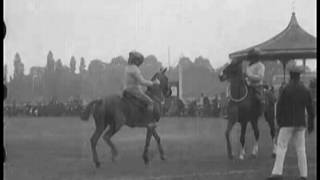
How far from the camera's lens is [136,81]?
790 centimetres

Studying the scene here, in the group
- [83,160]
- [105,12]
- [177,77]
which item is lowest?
[83,160]

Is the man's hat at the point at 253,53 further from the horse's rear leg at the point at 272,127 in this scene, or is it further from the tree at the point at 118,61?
the tree at the point at 118,61

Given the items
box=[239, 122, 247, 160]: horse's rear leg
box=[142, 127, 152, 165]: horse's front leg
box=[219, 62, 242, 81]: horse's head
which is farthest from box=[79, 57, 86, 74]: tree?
box=[239, 122, 247, 160]: horse's rear leg

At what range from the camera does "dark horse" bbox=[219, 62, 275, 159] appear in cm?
822

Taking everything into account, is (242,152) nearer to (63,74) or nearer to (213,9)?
(213,9)

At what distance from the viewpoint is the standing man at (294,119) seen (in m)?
7.80

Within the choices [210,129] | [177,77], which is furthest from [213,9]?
[210,129]

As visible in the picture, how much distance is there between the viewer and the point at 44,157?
7.89 meters

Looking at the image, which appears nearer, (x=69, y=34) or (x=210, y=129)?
(x=69, y=34)

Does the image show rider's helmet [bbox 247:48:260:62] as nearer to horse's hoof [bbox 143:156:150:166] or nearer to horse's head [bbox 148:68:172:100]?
horse's head [bbox 148:68:172:100]

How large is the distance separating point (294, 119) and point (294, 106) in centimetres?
14

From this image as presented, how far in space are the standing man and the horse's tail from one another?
195 centimetres

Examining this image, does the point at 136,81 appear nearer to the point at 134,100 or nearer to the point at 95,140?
the point at 134,100

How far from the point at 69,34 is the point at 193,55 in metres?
1.33
